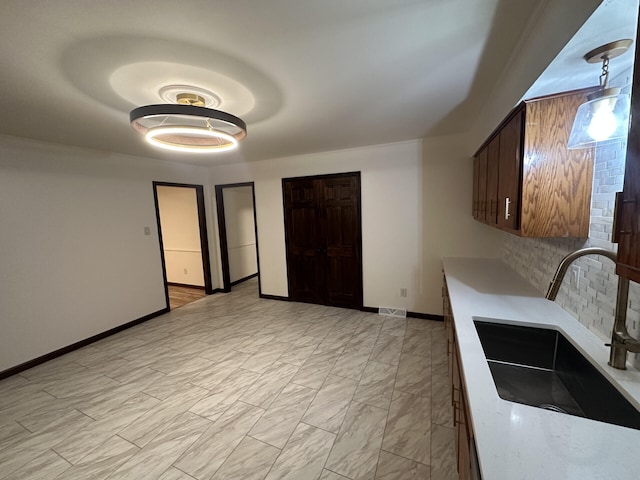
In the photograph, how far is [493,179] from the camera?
6.61 ft

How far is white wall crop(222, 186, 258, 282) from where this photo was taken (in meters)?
5.23

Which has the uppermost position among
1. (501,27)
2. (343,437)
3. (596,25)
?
(501,27)

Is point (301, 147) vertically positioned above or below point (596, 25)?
above

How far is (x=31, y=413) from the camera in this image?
2.10 m

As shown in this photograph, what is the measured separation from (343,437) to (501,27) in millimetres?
2564

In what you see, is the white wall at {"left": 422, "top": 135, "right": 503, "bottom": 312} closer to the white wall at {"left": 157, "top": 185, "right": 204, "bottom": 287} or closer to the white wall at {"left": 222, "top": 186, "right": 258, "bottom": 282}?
the white wall at {"left": 222, "top": 186, "right": 258, "bottom": 282}

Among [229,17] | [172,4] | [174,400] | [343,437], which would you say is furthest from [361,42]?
[174,400]

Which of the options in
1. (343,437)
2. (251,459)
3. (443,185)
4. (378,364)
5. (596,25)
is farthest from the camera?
(443,185)

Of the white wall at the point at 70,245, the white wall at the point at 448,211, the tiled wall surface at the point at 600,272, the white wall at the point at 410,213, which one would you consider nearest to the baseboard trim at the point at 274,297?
the white wall at the point at 410,213

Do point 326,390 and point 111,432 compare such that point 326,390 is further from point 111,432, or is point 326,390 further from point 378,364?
point 111,432

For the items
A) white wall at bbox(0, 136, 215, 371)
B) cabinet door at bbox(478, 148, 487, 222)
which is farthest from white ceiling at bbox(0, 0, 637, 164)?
white wall at bbox(0, 136, 215, 371)

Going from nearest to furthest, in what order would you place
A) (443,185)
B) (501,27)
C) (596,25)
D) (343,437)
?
(596,25) → (501,27) → (343,437) → (443,185)

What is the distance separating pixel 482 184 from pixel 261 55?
7.12 ft

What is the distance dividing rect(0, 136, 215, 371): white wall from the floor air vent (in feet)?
11.4
